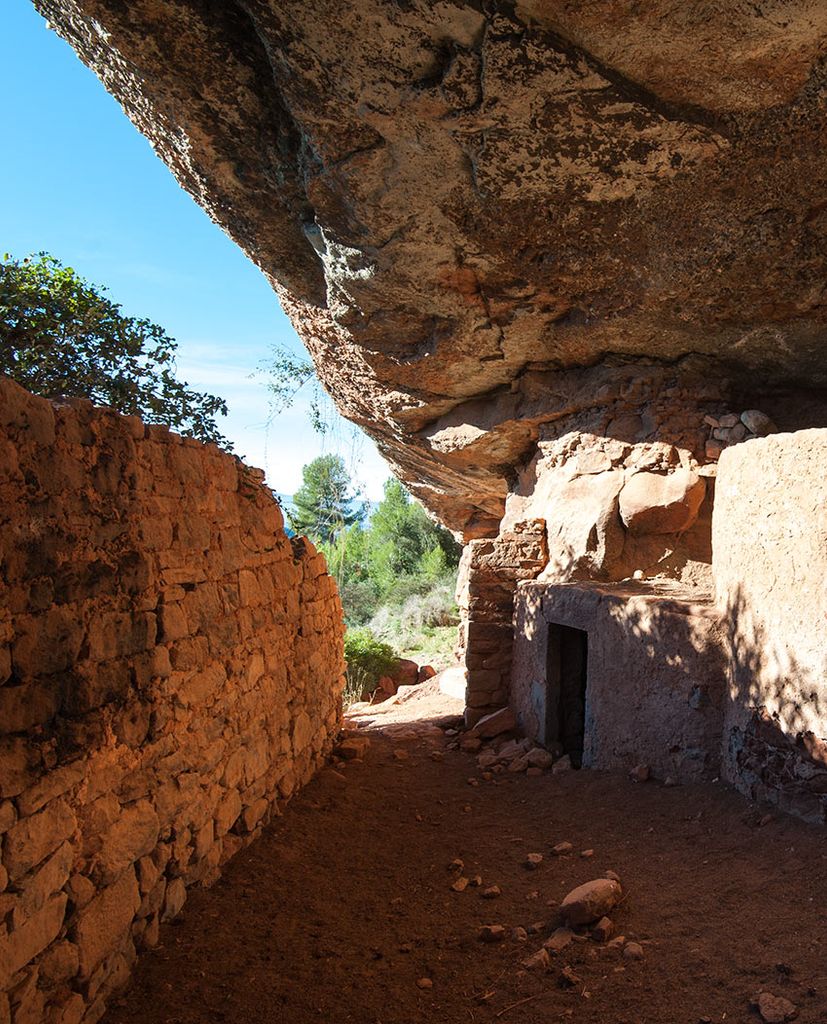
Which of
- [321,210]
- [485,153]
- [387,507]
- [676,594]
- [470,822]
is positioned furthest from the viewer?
[387,507]

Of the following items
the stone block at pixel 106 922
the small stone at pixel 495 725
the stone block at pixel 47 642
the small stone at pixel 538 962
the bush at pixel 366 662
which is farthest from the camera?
the bush at pixel 366 662

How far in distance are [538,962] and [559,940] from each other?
0.17 meters

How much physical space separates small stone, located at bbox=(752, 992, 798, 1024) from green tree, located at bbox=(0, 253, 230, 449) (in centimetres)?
514

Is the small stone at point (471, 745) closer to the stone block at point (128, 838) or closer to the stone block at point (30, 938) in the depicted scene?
the stone block at point (128, 838)

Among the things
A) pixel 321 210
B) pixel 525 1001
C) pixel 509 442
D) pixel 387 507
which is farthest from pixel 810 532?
pixel 387 507

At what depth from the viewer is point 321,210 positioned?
582 centimetres

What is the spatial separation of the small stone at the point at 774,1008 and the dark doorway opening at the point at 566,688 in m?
3.46

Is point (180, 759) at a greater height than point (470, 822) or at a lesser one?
greater

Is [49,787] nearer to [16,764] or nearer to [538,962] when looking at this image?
[16,764]

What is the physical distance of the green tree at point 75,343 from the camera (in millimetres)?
5898

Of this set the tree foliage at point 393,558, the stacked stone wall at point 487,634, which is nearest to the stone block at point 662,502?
the stacked stone wall at point 487,634

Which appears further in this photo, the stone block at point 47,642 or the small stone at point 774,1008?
the small stone at point 774,1008

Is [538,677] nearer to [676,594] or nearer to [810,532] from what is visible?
[676,594]

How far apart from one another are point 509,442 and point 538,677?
3579 mm
